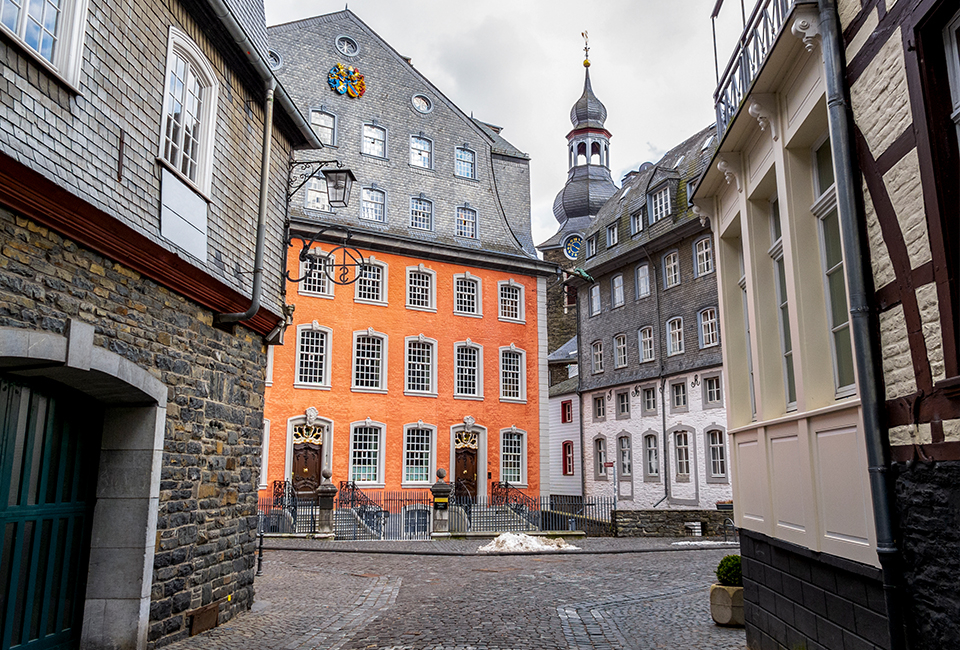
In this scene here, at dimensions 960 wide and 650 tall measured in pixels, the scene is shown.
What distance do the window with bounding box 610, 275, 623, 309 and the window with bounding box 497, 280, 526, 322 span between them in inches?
199

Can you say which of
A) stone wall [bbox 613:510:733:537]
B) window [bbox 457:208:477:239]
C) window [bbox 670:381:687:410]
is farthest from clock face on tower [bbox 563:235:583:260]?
stone wall [bbox 613:510:733:537]

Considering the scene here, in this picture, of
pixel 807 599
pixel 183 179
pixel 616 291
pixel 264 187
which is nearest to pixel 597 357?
pixel 616 291

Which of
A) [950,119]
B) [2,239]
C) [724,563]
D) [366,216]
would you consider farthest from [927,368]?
[366,216]

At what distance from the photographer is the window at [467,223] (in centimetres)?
3250

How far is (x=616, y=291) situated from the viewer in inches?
1399

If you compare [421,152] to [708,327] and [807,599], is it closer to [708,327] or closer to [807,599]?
[708,327]

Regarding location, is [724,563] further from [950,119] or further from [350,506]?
[350,506]

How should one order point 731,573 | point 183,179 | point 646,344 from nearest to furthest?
point 183,179 < point 731,573 < point 646,344

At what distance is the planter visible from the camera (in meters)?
8.60

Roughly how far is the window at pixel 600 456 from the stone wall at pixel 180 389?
26.5m

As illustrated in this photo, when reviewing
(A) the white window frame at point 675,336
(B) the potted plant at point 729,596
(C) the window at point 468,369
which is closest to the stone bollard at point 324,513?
(C) the window at point 468,369

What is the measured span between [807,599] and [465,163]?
2969 centimetres

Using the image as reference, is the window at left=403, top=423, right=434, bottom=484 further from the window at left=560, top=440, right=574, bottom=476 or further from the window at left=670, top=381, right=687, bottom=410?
the window at left=560, top=440, right=574, bottom=476

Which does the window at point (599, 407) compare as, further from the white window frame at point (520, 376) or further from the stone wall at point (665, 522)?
the stone wall at point (665, 522)
